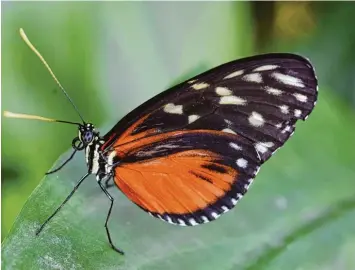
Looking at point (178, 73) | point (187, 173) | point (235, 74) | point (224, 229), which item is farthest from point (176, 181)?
point (178, 73)

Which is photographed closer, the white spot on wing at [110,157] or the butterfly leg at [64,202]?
the butterfly leg at [64,202]

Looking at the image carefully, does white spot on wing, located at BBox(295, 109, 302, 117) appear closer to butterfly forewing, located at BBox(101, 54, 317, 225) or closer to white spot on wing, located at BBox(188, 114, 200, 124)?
butterfly forewing, located at BBox(101, 54, 317, 225)

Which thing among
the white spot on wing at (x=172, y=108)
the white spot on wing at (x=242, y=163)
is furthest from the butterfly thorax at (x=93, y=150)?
the white spot on wing at (x=242, y=163)

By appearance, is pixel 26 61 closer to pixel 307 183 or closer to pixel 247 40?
pixel 247 40

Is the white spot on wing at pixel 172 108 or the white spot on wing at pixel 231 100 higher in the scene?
the white spot on wing at pixel 231 100

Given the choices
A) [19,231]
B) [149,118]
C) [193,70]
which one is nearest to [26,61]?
[193,70]

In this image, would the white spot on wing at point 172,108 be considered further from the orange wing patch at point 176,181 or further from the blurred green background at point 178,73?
the blurred green background at point 178,73
